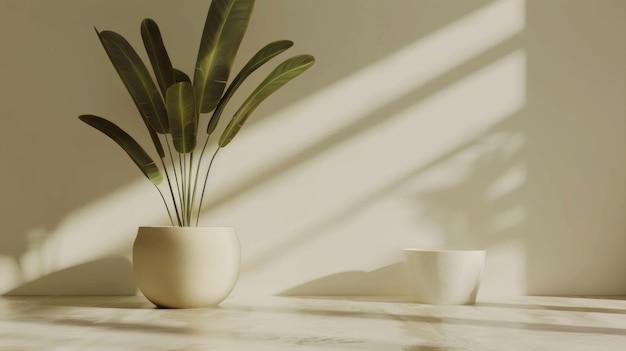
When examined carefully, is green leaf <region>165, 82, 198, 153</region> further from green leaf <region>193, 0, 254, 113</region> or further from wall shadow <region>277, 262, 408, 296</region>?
wall shadow <region>277, 262, 408, 296</region>

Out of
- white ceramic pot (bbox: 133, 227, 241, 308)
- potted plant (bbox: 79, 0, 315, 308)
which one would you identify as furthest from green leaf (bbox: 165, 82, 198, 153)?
white ceramic pot (bbox: 133, 227, 241, 308)

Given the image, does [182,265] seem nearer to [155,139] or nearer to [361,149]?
[155,139]

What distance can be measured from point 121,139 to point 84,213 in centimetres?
39

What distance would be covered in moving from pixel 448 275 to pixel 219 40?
828 millimetres

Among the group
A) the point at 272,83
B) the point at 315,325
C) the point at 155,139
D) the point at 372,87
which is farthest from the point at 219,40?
the point at 315,325

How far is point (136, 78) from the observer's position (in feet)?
5.72

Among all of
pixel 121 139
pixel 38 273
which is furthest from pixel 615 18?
pixel 38 273

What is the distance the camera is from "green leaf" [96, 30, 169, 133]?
171 centimetres

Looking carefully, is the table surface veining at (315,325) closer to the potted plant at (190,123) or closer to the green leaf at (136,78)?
the potted plant at (190,123)

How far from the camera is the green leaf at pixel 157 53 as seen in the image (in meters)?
1.79

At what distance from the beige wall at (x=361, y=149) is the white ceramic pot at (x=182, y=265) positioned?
0.94ft

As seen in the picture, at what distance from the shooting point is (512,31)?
2.07m

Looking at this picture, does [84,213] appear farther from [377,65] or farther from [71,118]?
[377,65]

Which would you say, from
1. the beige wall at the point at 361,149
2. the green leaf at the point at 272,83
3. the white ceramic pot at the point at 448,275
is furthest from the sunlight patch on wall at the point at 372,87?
the white ceramic pot at the point at 448,275
